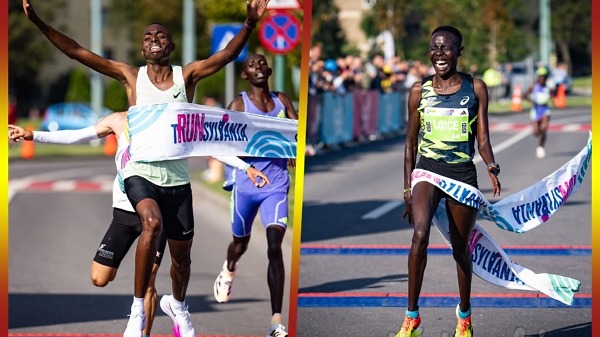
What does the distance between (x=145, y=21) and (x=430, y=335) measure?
6480 centimetres

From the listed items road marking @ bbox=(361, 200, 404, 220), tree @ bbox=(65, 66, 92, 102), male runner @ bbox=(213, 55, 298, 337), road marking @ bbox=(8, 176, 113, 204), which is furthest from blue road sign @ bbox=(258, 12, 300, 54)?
tree @ bbox=(65, 66, 92, 102)

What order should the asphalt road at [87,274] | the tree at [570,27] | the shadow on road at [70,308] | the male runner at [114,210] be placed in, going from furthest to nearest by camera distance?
the shadow on road at [70,308] → the asphalt road at [87,274] → the tree at [570,27] → the male runner at [114,210]

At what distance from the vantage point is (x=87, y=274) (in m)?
15.4

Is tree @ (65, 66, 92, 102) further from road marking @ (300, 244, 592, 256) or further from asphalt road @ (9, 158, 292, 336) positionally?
road marking @ (300, 244, 592, 256)

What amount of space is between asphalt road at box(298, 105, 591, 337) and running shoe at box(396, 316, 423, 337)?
16 centimetres

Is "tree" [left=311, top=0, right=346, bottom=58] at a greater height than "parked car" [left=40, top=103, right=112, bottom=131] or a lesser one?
greater

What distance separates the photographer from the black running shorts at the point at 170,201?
7125 mm

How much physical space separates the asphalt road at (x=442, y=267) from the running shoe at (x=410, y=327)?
159 mm

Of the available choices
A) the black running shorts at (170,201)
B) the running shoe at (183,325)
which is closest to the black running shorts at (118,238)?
the black running shorts at (170,201)

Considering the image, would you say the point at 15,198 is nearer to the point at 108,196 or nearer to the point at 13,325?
the point at 108,196

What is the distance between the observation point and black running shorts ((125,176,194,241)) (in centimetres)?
712

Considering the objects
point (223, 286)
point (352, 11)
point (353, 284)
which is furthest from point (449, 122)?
point (223, 286)

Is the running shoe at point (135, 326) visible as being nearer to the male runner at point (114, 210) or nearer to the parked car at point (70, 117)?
the male runner at point (114, 210)

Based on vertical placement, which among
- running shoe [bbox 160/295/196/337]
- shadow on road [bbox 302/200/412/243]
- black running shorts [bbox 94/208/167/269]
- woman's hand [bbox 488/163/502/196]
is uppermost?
woman's hand [bbox 488/163/502/196]
